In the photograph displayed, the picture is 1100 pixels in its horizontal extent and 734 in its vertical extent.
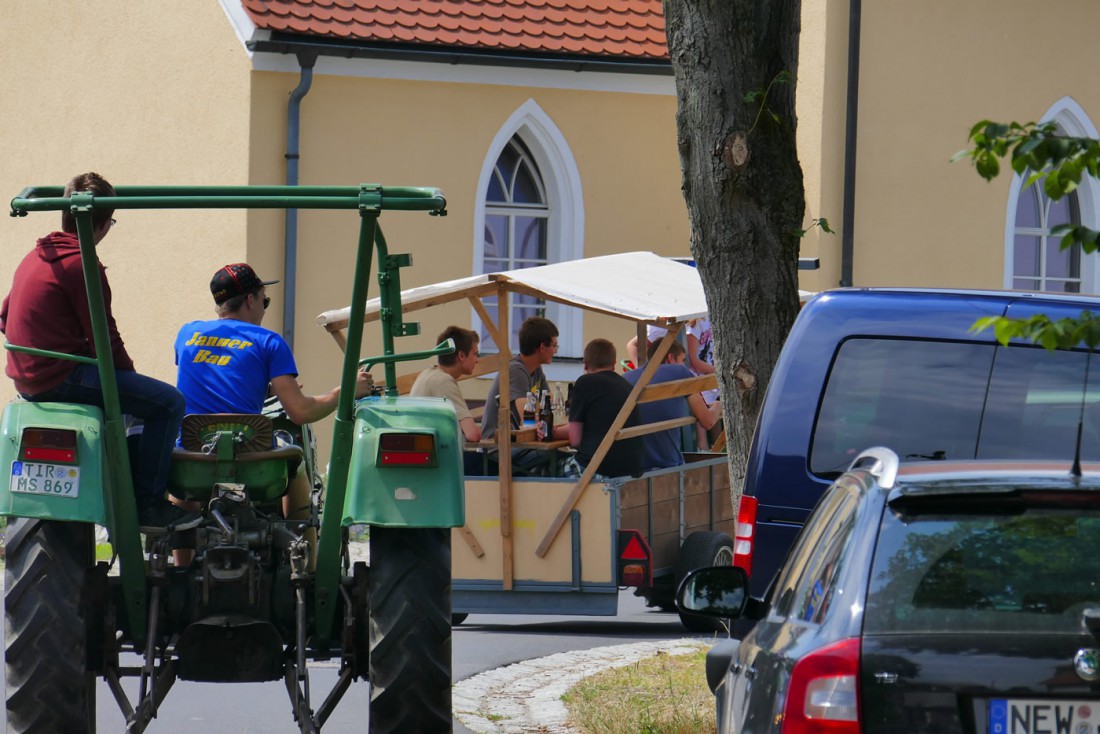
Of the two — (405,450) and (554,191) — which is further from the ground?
(554,191)

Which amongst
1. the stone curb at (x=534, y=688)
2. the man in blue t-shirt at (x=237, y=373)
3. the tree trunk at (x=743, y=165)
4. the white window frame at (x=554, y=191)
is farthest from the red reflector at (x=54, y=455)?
the white window frame at (x=554, y=191)

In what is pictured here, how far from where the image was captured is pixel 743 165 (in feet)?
25.7

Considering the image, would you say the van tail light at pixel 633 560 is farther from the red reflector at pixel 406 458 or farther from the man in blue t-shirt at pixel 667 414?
the red reflector at pixel 406 458

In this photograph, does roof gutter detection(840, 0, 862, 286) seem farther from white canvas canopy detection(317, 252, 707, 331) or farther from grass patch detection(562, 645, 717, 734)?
grass patch detection(562, 645, 717, 734)

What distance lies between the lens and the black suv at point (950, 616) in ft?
11.4

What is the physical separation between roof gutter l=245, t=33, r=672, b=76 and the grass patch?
10.2 metres

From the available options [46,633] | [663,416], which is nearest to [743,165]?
[46,633]

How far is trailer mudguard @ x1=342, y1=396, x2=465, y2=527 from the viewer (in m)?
6.25

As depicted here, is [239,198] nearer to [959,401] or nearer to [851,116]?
[959,401]

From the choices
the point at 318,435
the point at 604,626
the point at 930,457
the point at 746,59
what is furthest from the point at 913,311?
the point at 318,435

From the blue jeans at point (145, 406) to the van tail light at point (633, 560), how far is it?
5.19 m

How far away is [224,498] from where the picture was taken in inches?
265

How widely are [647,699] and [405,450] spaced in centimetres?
264

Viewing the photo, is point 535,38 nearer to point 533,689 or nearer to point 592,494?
point 592,494
